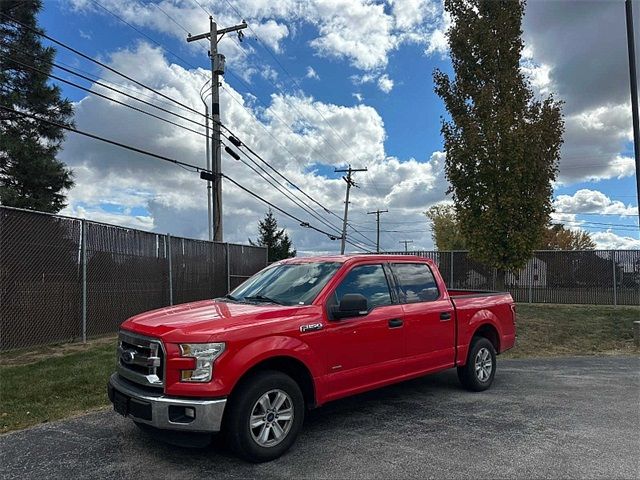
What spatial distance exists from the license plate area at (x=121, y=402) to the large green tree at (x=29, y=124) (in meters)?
18.0

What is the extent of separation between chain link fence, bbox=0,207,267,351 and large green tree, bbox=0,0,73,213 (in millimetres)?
10654

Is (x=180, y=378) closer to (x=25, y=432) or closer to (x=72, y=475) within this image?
(x=72, y=475)

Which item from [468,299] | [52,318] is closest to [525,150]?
[468,299]

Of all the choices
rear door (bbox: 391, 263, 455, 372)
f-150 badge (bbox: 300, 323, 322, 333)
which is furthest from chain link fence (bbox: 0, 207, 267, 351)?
rear door (bbox: 391, 263, 455, 372)

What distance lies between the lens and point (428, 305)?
6.17m

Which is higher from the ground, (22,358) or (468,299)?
(468,299)

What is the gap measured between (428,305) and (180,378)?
10.8 feet

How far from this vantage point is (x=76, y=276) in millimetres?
9586

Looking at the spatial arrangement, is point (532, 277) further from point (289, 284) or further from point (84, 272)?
point (84, 272)

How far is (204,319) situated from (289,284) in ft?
4.29

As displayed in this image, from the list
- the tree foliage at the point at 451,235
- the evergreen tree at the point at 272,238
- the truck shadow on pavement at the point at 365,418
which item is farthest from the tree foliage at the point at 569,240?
the truck shadow on pavement at the point at 365,418

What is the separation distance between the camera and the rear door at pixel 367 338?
196 inches

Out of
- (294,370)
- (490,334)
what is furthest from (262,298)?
(490,334)

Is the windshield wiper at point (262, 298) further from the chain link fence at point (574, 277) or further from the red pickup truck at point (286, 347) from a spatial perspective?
the chain link fence at point (574, 277)
